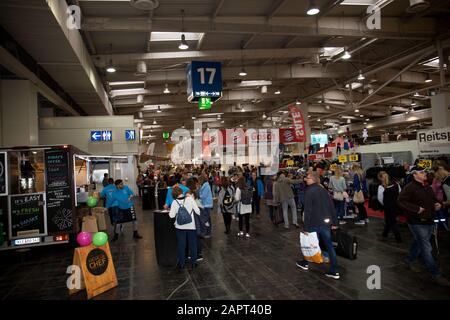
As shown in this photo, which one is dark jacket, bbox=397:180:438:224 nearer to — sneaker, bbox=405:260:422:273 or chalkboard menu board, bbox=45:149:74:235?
sneaker, bbox=405:260:422:273

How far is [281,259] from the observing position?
5.57 meters

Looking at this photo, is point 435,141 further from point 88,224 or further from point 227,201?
point 88,224

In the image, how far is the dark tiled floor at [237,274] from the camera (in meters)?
4.13

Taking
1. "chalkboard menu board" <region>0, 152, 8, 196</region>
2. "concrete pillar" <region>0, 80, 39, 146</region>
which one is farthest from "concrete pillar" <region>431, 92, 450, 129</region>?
"concrete pillar" <region>0, 80, 39, 146</region>

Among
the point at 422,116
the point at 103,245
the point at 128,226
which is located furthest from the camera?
the point at 422,116

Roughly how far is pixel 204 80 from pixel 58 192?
17.8 feet

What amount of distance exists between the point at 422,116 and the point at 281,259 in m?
22.1

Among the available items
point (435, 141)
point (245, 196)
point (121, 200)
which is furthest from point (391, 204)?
point (121, 200)

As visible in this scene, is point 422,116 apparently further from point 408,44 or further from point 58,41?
point 58,41

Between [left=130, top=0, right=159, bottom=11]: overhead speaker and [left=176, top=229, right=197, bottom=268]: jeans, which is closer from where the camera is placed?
[left=176, top=229, right=197, bottom=268]: jeans

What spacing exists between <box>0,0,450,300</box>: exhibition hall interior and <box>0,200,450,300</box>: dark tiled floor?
4 centimetres

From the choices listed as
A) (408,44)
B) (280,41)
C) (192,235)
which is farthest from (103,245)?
(408,44)

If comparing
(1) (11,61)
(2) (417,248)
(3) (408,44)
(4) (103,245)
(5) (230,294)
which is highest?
(3) (408,44)

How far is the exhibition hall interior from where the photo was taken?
177 inches
